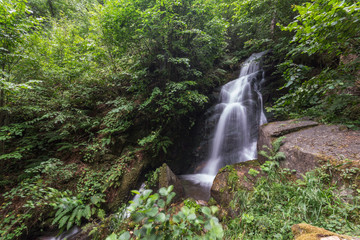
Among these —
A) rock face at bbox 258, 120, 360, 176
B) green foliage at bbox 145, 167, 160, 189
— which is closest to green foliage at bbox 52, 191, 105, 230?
green foliage at bbox 145, 167, 160, 189

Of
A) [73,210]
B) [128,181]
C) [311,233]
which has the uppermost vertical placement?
[311,233]

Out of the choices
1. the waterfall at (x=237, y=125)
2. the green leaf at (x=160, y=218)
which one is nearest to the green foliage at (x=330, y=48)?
the waterfall at (x=237, y=125)

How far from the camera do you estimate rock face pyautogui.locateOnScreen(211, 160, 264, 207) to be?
3158 millimetres

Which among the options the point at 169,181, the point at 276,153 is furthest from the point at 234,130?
the point at 169,181

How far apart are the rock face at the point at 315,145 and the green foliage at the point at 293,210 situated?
0.30 meters

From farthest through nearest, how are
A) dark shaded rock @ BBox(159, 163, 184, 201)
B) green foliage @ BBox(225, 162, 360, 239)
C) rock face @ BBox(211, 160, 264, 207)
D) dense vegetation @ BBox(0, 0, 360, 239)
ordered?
dark shaded rock @ BBox(159, 163, 184, 201) → dense vegetation @ BBox(0, 0, 360, 239) → rock face @ BBox(211, 160, 264, 207) → green foliage @ BBox(225, 162, 360, 239)

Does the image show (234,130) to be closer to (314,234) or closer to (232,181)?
(232,181)

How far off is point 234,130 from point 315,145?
421 cm

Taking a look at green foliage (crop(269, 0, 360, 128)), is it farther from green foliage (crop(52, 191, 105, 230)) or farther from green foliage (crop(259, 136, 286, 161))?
green foliage (crop(52, 191, 105, 230))

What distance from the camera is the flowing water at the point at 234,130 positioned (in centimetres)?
595

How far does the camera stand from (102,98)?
625cm

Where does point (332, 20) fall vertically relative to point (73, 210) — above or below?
above

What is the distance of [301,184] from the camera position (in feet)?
7.16

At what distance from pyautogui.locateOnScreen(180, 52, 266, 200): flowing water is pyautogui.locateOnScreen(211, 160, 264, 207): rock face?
1.21m
